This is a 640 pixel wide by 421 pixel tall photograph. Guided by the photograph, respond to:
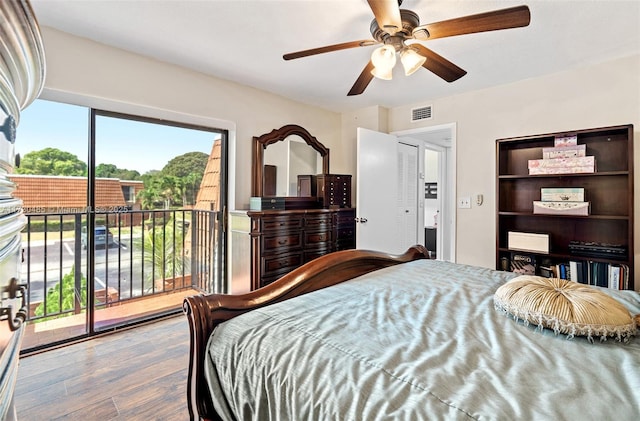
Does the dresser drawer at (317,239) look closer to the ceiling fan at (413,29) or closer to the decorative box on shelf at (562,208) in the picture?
the ceiling fan at (413,29)

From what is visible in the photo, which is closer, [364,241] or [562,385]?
[562,385]

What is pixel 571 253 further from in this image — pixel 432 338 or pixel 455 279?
pixel 432 338

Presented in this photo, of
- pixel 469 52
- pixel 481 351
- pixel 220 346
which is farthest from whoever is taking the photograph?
pixel 469 52

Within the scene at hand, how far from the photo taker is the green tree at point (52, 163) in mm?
2385

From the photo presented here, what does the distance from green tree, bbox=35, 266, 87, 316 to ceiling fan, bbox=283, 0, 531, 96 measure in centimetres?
261

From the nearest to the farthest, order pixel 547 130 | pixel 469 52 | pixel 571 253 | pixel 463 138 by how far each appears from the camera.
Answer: pixel 469 52 < pixel 571 253 < pixel 547 130 < pixel 463 138

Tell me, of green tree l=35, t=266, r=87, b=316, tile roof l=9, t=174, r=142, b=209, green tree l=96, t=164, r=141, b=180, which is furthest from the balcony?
green tree l=96, t=164, r=141, b=180

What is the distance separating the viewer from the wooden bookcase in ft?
8.70

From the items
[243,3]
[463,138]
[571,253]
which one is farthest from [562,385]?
[463,138]

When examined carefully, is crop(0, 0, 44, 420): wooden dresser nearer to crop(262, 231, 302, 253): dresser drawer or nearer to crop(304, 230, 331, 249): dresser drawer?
crop(262, 231, 302, 253): dresser drawer

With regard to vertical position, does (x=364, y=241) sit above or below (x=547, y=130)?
below

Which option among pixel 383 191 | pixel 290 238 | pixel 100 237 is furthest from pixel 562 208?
pixel 100 237

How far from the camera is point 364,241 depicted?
3.69 m

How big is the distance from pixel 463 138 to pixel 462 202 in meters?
0.72
